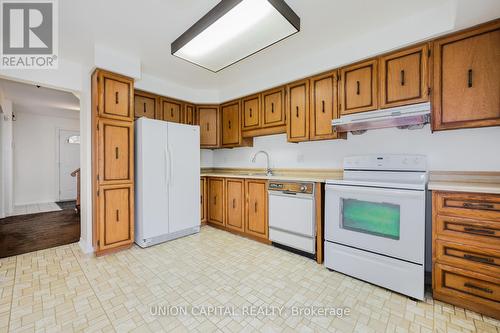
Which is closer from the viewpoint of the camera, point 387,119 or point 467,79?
point 467,79

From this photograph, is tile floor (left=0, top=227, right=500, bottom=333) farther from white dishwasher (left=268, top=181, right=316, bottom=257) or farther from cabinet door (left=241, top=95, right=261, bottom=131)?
cabinet door (left=241, top=95, right=261, bottom=131)

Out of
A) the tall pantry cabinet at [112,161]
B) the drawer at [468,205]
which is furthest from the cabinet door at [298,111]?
the tall pantry cabinet at [112,161]

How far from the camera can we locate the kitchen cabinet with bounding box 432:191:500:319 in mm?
1584

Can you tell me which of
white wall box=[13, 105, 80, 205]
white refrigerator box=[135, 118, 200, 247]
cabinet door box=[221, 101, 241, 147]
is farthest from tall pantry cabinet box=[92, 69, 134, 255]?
white wall box=[13, 105, 80, 205]

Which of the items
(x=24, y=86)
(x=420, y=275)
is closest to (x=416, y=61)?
(x=420, y=275)

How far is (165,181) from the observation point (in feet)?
10.3

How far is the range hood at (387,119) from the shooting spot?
2.02 meters

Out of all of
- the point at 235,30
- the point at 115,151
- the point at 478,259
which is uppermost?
the point at 235,30

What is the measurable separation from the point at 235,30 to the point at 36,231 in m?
4.53

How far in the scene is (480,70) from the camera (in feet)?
6.03

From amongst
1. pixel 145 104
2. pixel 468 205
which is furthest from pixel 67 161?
pixel 468 205

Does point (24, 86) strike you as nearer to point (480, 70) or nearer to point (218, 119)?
point (218, 119)

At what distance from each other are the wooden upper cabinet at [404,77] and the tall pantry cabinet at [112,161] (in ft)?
10.2

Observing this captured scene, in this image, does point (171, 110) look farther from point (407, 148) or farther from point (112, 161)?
point (407, 148)
